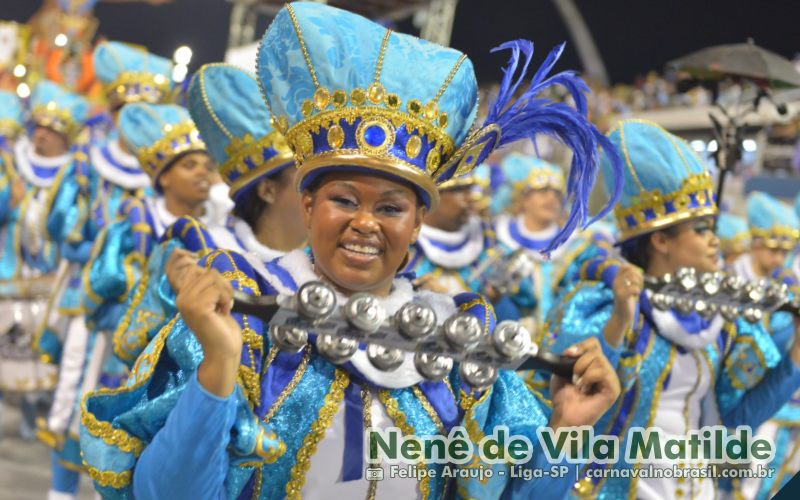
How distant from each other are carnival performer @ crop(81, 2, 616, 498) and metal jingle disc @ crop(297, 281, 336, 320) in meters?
0.31

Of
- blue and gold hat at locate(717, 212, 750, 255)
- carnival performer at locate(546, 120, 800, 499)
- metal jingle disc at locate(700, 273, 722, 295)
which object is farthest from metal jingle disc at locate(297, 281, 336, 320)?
blue and gold hat at locate(717, 212, 750, 255)

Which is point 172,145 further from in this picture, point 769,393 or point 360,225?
point 360,225

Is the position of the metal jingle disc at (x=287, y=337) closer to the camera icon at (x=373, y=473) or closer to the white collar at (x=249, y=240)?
the camera icon at (x=373, y=473)

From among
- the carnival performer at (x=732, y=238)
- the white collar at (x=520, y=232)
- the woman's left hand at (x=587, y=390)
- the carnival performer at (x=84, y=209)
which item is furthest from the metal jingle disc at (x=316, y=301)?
the carnival performer at (x=732, y=238)

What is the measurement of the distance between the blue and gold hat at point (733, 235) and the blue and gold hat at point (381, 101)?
8509 mm

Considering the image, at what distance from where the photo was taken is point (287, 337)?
91.4 inches

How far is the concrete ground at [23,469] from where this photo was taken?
722cm

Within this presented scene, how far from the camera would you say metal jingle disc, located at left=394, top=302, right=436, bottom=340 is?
7.26 ft

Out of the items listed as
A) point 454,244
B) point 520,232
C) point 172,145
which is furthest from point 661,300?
point 520,232

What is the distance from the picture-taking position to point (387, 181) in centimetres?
255

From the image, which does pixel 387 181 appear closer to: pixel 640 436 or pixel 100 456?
pixel 100 456

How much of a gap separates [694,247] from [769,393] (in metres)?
0.64

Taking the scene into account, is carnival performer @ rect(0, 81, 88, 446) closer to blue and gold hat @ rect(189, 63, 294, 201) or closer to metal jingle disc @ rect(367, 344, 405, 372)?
blue and gold hat @ rect(189, 63, 294, 201)

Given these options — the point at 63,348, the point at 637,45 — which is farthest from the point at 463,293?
the point at 637,45
